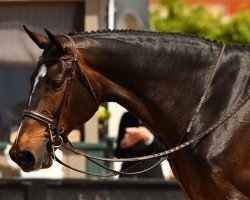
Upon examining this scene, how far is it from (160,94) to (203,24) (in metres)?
22.8

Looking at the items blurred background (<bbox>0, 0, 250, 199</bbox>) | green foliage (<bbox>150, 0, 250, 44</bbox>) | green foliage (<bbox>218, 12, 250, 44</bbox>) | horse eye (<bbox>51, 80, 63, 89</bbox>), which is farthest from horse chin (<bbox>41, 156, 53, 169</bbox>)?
green foliage (<bbox>218, 12, 250, 44</bbox>)

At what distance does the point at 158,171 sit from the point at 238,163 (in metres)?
4.25

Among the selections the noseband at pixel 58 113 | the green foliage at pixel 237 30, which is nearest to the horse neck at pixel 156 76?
the noseband at pixel 58 113

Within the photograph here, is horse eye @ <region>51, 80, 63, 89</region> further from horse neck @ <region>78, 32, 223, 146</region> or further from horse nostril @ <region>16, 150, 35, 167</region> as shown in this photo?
horse nostril @ <region>16, 150, 35, 167</region>

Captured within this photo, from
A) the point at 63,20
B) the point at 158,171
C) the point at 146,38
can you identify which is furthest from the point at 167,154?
the point at 63,20

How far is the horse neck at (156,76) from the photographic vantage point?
6.20m

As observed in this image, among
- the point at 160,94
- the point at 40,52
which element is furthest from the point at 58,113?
the point at 40,52

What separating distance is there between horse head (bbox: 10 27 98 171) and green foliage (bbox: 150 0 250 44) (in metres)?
22.1

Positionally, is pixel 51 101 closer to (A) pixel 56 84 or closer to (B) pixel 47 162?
(A) pixel 56 84

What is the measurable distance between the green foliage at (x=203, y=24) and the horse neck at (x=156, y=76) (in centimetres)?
2194

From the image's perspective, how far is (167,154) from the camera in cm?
621

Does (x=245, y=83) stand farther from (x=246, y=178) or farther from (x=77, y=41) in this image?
(x=77, y=41)

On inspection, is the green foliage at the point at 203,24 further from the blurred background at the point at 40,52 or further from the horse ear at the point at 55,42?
the horse ear at the point at 55,42

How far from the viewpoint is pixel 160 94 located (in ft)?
20.4
